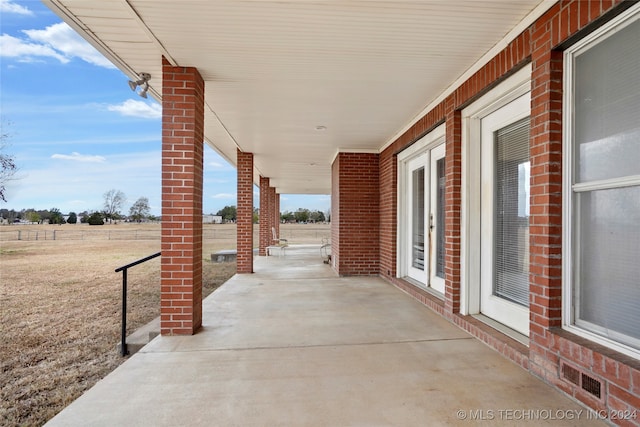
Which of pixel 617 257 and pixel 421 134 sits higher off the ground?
pixel 421 134

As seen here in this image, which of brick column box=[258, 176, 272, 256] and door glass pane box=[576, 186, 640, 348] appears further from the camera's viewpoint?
brick column box=[258, 176, 272, 256]

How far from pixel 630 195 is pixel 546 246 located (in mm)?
578

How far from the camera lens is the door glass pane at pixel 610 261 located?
6.30ft

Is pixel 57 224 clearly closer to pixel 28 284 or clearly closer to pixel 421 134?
pixel 28 284

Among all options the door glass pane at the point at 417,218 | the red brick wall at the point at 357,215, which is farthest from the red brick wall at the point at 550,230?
the red brick wall at the point at 357,215

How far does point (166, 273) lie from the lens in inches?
134

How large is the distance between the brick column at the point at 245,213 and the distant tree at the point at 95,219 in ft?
103

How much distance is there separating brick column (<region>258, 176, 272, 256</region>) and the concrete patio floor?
8.00m

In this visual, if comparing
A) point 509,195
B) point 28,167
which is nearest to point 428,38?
Result: point 509,195

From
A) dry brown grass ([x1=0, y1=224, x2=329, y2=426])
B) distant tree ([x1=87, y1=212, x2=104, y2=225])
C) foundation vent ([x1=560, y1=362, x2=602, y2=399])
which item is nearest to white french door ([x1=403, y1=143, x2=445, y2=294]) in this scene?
foundation vent ([x1=560, y1=362, x2=602, y2=399])

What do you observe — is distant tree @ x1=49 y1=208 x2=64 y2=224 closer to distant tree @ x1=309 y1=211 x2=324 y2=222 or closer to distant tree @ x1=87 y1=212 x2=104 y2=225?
distant tree @ x1=87 y1=212 x2=104 y2=225

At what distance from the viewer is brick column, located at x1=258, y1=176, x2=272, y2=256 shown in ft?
39.3

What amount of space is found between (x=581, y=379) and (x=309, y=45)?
126 inches

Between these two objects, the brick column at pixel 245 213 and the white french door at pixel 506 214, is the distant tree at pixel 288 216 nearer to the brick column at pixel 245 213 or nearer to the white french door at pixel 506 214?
the brick column at pixel 245 213
